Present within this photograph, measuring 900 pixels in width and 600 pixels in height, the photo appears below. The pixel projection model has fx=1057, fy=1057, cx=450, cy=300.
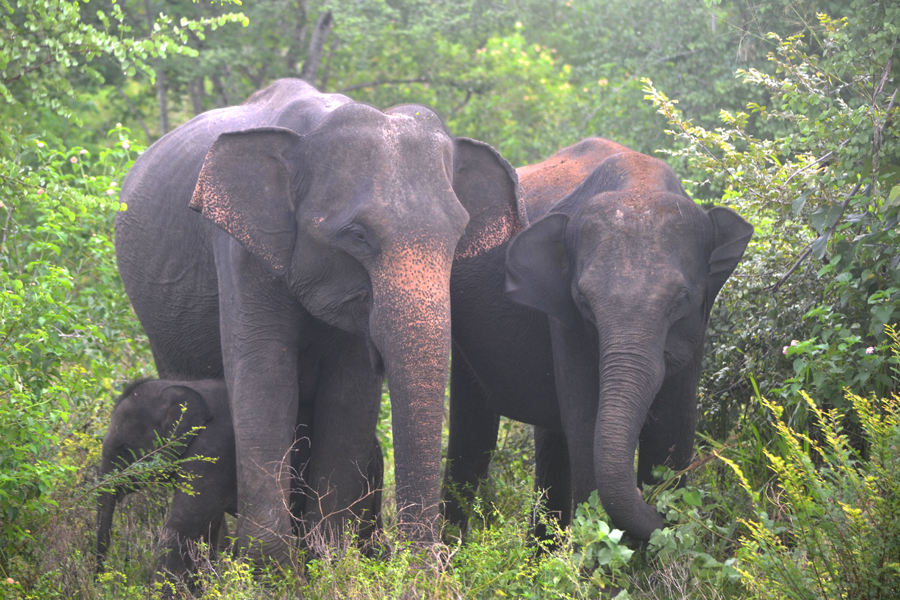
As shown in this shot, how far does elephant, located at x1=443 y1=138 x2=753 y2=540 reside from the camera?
166 inches

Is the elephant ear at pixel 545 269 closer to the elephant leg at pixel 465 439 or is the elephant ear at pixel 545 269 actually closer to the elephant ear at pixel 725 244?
the elephant ear at pixel 725 244

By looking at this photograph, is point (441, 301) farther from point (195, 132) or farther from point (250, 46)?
point (250, 46)

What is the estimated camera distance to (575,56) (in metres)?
16.3

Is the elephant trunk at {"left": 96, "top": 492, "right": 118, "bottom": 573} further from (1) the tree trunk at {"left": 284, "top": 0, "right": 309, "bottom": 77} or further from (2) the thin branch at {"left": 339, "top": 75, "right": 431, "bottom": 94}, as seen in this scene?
(2) the thin branch at {"left": 339, "top": 75, "right": 431, "bottom": 94}

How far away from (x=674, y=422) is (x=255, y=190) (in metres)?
2.13

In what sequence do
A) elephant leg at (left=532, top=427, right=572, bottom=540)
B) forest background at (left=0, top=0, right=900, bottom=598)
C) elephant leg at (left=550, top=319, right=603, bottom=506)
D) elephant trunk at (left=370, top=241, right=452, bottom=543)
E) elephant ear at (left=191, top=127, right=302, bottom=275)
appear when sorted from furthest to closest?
1. elephant leg at (left=532, top=427, right=572, bottom=540)
2. elephant leg at (left=550, top=319, right=603, bottom=506)
3. elephant ear at (left=191, top=127, right=302, bottom=275)
4. elephant trunk at (left=370, top=241, right=452, bottom=543)
5. forest background at (left=0, top=0, right=900, bottom=598)

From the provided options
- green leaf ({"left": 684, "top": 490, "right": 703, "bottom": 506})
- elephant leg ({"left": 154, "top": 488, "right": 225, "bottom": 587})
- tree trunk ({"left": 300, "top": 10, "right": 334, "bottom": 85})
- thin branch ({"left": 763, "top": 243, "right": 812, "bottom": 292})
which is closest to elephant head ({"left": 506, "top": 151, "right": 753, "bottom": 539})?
green leaf ({"left": 684, "top": 490, "right": 703, "bottom": 506})

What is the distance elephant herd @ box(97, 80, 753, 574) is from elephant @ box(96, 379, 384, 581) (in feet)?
0.04

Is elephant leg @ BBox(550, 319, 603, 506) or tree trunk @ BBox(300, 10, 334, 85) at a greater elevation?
tree trunk @ BBox(300, 10, 334, 85)

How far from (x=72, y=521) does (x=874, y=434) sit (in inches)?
159

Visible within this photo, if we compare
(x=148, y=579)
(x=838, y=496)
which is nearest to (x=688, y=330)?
(x=838, y=496)

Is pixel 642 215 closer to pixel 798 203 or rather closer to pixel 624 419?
pixel 624 419

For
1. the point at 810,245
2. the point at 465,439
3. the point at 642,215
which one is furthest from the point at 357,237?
the point at 810,245

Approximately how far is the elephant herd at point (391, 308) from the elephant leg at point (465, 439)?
0.41m
